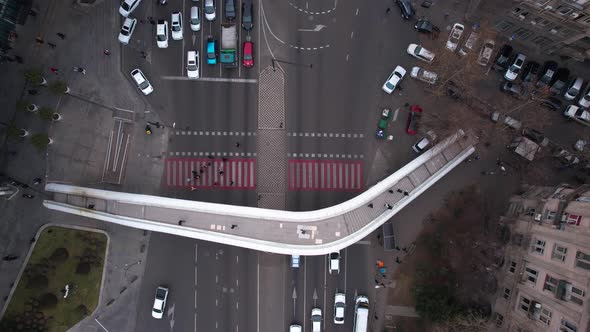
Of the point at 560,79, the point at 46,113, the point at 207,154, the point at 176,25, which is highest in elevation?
the point at 176,25

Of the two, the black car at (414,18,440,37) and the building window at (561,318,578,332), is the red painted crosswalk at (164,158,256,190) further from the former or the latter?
the building window at (561,318,578,332)

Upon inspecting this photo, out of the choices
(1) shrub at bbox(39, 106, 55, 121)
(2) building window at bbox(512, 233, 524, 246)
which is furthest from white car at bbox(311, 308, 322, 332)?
(1) shrub at bbox(39, 106, 55, 121)

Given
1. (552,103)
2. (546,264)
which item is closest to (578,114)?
(552,103)

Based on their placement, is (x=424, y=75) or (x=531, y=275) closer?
(x=531, y=275)

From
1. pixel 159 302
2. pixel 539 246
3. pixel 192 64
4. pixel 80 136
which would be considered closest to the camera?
pixel 539 246

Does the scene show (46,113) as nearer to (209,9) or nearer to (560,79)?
(209,9)

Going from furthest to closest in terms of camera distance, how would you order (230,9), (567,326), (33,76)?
1. (230,9)
2. (33,76)
3. (567,326)

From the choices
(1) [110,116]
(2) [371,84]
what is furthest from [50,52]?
(2) [371,84]
